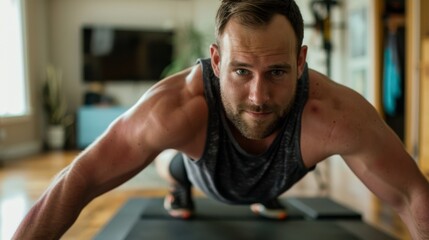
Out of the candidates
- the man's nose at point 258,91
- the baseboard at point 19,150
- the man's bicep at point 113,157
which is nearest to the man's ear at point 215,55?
the man's nose at point 258,91

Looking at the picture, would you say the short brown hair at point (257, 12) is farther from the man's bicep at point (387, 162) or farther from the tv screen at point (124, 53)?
the tv screen at point (124, 53)

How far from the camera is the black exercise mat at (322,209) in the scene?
1.72 metres

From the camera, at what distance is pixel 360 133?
97 centimetres

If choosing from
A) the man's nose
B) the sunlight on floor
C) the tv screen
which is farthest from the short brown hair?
→ the tv screen

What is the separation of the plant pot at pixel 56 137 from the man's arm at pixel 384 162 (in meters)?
4.32

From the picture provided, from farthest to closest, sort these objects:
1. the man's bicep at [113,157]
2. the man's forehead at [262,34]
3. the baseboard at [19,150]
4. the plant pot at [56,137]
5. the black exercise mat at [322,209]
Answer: the plant pot at [56,137], the baseboard at [19,150], the black exercise mat at [322,209], the man's bicep at [113,157], the man's forehead at [262,34]

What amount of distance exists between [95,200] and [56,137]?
105 inches

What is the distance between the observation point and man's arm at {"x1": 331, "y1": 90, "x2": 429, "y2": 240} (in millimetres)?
967

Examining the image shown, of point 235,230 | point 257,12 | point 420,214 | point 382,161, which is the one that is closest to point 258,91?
point 257,12

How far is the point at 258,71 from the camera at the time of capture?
0.85m

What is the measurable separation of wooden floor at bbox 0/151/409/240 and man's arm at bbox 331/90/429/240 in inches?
30.0

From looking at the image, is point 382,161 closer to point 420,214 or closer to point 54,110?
point 420,214

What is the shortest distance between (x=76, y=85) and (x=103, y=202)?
125 inches

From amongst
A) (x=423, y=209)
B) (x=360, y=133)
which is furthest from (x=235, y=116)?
(x=423, y=209)
